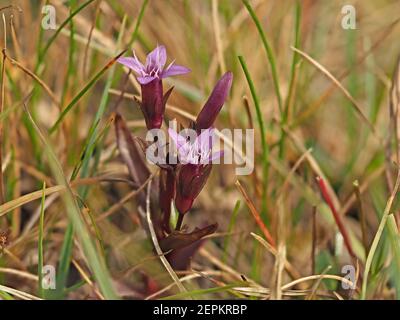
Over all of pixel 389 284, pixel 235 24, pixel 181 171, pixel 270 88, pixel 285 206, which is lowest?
pixel 389 284

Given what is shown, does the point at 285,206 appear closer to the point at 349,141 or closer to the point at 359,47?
the point at 349,141

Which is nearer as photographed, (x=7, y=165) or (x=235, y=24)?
(x=7, y=165)

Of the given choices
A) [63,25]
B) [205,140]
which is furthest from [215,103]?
[63,25]

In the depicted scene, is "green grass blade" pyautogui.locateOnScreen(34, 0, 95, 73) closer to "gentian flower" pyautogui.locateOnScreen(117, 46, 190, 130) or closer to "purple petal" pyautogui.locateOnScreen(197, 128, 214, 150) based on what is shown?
"gentian flower" pyautogui.locateOnScreen(117, 46, 190, 130)

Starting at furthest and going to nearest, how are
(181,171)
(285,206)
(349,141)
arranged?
(349,141)
(285,206)
(181,171)

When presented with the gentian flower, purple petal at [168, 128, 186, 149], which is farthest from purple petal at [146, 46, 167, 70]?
purple petal at [168, 128, 186, 149]

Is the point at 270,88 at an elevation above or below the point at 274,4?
below

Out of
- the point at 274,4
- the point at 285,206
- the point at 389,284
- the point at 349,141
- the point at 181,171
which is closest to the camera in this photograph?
the point at 181,171

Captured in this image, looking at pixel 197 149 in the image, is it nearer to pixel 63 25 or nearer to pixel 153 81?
pixel 153 81

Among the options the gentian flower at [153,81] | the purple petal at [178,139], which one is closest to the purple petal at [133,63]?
the gentian flower at [153,81]
